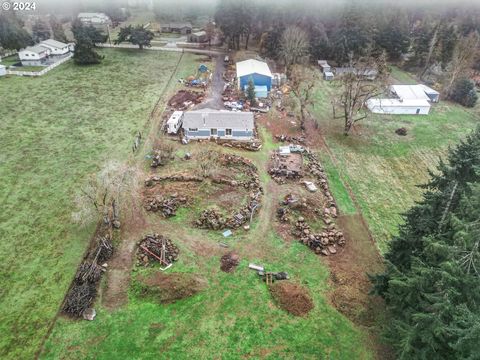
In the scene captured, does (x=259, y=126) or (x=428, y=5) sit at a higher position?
(x=428, y=5)

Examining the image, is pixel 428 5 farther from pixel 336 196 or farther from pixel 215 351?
pixel 215 351

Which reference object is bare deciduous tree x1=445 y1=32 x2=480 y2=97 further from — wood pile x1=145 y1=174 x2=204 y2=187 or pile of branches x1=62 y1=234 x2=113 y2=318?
pile of branches x1=62 y1=234 x2=113 y2=318

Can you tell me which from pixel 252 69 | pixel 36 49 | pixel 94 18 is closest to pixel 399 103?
pixel 252 69

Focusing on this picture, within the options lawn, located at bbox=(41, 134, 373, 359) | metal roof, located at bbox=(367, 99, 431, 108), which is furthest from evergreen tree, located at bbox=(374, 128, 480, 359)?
metal roof, located at bbox=(367, 99, 431, 108)

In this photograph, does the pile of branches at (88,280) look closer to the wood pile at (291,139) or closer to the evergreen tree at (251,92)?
the wood pile at (291,139)

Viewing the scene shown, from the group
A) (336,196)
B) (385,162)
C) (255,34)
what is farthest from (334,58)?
(336,196)

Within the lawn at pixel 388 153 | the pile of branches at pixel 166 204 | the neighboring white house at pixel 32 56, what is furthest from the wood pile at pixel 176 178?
the neighboring white house at pixel 32 56
